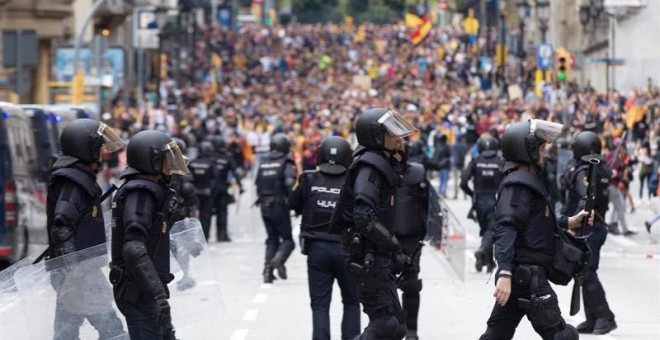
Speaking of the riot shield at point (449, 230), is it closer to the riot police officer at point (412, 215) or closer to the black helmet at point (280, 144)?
the riot police officer at point (412, 215)

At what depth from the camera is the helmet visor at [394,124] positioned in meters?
9.94

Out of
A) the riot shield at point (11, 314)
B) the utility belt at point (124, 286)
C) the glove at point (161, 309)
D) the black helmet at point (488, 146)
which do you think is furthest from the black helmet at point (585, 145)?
the riot shield at point (11, 314)

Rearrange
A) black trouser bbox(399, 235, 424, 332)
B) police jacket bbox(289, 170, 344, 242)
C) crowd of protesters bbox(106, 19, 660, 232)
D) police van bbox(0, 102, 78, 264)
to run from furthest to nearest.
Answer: crowd of protesters bbox(106, 19, 660, 232)
police van bbox(0, 102, 78, 264)
black trouser bbox(399, 235, 424, 332)
police jacket bbox(289, 170, 344, 242)

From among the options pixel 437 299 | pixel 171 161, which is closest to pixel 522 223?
pixel 171 161

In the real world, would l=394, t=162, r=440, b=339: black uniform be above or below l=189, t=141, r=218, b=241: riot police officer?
above

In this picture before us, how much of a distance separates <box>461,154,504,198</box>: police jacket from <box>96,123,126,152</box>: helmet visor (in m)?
9.59

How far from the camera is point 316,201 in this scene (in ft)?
42.3

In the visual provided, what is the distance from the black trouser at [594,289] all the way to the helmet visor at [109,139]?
4.63m

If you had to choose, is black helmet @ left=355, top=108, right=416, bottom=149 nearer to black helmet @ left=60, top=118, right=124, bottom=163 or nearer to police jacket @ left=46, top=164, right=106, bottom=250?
black helmet @ left=60, top=118, right=124, bottom=163

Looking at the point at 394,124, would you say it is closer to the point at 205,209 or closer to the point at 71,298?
the point at 71,298

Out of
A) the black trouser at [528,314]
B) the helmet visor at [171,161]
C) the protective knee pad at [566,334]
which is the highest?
the helmet visor at [171,161]

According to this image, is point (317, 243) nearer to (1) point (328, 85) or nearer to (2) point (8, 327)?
(2) point (8, 327)

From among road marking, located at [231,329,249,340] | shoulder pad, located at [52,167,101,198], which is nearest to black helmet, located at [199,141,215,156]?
road marking, located at [231,329,249,340]

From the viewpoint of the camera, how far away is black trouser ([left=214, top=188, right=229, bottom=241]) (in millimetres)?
26203
